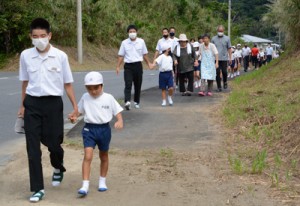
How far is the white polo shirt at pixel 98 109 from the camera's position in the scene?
5.78 metres

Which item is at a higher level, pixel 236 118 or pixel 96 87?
pixel 96 87

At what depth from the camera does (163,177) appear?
6316 millimetres

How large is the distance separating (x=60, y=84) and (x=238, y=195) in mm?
2147

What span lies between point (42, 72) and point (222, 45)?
10.1m

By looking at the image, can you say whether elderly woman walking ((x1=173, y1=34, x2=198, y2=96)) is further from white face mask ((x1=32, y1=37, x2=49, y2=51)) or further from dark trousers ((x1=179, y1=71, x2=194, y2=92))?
white face mask ((x1=32, y1=37, x2=49, y2=51))

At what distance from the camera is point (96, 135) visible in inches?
227

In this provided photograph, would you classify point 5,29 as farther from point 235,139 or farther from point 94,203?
point 94,203

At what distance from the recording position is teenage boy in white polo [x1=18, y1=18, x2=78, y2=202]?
18.3ft

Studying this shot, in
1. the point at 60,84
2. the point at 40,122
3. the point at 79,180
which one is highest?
the point at 60,84

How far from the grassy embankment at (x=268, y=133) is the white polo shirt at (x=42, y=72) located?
2312mm

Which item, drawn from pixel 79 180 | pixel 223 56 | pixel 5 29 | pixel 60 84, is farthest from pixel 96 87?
pixel 5 29

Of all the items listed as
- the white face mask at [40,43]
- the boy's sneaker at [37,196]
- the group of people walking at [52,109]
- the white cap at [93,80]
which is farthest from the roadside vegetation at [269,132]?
the white face mask at [40,43]

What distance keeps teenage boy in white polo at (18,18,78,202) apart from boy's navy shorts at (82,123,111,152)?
27 cm

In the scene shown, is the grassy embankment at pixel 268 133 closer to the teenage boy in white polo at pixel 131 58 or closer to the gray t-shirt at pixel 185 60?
the gray t-shirt at pixel 185 60
